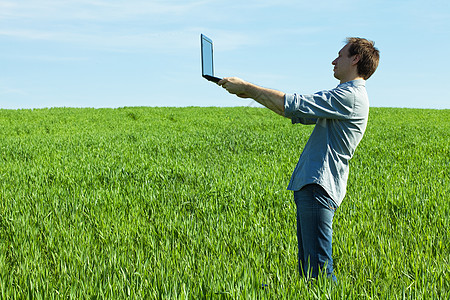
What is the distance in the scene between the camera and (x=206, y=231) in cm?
487

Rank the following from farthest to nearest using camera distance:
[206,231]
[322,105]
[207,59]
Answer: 1. [206,231]
2. [207,59]
3. [322,105]

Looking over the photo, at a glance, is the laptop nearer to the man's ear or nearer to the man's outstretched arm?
the man's outstretched arm

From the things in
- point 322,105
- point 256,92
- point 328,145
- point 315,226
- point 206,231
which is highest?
point 256,92

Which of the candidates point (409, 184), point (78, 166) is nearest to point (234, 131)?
point (78, 166)

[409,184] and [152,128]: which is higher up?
[152,128]

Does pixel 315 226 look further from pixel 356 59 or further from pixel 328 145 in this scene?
pixel 356 59

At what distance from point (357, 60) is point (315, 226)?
4.35 feet

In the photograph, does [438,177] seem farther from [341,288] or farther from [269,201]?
[341,288]

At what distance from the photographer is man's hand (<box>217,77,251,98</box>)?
3.03 metres

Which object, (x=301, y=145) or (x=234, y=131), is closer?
(x=301, y=145)

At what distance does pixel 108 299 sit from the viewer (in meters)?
2.96

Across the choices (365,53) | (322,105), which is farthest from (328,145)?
(365,53)

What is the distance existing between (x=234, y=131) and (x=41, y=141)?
7.69 metres

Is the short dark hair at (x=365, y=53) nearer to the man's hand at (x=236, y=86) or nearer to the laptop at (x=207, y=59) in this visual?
the man's hand at (x=236, y=86)
